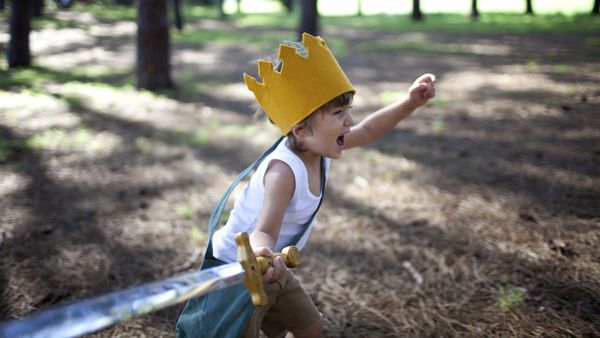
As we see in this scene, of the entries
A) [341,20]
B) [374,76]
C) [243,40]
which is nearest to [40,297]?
[374,76]

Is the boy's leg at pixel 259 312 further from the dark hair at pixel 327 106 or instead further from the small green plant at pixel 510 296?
the small green plant at pixel 510 296

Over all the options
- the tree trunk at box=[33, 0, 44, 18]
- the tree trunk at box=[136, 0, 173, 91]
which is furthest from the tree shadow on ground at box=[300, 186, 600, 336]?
the tree trunk at box=[33, 0, 44, 18]

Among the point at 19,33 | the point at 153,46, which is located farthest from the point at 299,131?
the point at 19,33

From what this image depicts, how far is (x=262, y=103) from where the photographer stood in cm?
200

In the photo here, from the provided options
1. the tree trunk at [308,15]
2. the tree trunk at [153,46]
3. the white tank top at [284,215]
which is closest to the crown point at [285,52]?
the white tank top at [284,215]

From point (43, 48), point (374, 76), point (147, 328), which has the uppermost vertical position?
point (43, 48)

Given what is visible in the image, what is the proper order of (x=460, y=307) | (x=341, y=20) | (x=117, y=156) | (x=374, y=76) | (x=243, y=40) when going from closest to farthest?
1. (x=460, y=307)
2. (x=117, y=156)
3. (x=374, y=76)
4. (x=243, y=40)
5. (x=341, y=20)

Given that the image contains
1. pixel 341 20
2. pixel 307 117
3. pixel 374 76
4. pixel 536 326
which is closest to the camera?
pixel 307 117

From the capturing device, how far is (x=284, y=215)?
6.53 feet

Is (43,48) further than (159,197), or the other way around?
(43,48)

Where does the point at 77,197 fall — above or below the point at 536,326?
above

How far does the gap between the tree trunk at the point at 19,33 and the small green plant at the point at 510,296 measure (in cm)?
984

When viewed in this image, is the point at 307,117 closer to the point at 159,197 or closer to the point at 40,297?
the point at 40,297

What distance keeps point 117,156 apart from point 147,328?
2.90 meters
